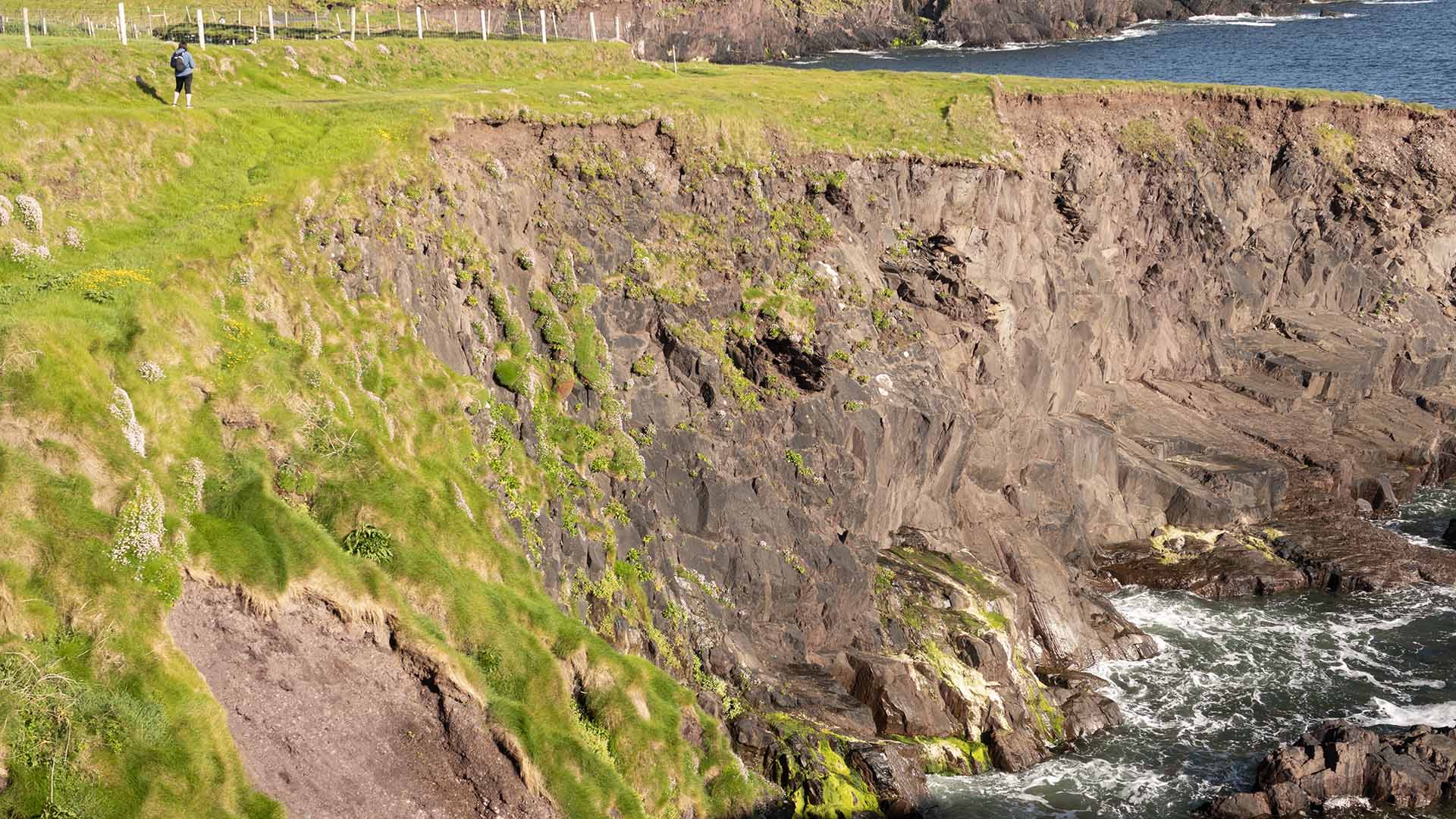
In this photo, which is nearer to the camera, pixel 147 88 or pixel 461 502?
pixel 461 502

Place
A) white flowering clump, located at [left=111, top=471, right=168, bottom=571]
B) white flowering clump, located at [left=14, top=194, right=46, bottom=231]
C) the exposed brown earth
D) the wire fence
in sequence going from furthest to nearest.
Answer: the wire fence, white flowering clump, located at [left=14, top=194, right=46, bottom=231], the exposed brown earth, white flowering clump, located at [left=111, top=471, right=168, bottom=571]

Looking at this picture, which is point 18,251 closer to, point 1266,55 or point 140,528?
point 140,528

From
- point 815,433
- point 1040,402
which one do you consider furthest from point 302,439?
point 1040,402

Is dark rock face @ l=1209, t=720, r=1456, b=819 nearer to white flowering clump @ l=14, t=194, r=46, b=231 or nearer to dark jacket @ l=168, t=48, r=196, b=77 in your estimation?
white flowering clump @ l=14, t=194, r=46, b=231

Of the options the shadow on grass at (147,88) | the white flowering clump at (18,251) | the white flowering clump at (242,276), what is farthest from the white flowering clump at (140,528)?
the shadow on grass at (147,88)

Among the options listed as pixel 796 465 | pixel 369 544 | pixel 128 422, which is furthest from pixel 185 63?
pixel 796 465

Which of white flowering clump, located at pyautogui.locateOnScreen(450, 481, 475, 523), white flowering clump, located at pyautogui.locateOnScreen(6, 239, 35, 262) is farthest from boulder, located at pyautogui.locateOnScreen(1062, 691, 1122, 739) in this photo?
white flowering clump, located at pyautogui.locateOnScreen(6, 239, 35, 262)

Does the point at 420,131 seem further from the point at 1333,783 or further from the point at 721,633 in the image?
the point at 1333,783
